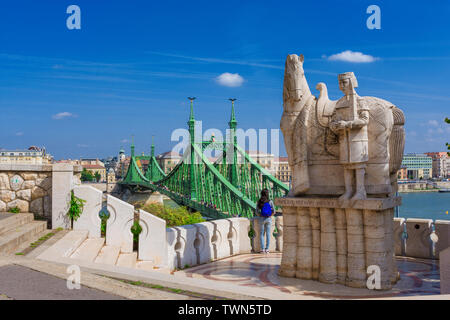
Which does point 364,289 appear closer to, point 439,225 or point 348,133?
point 348,133

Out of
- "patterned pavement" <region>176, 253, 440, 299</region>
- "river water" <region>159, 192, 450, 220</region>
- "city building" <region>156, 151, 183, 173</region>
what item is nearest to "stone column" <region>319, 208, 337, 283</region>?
"patterned pavement" <region>176, 253, 440, 299</region>

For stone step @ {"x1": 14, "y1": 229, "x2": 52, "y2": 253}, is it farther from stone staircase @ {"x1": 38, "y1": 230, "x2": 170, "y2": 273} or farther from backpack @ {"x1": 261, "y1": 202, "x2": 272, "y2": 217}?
backpack @ {"x1": 261, "y1": 202, "x2": 272, "y2": 217}

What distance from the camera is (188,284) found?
3.21 metres

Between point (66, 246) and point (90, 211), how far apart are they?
3.52 feet

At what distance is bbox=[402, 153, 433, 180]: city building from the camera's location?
3955 inches

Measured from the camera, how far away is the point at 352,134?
503 centimetres

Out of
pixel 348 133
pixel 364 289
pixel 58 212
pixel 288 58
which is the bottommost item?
pixel 364 289

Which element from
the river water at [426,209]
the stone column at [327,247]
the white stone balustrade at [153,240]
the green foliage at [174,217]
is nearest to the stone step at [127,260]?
the white stone balustrade at [153,240]

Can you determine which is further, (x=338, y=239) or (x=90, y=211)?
(x=90, y=211)

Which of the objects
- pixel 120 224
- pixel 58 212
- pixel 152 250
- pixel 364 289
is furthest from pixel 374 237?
pixel 58 212

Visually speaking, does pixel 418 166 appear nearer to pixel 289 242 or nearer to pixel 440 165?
pixel 440 165

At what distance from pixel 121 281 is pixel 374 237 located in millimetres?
3134

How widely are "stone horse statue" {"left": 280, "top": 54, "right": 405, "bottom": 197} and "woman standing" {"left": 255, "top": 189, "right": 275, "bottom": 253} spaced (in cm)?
121

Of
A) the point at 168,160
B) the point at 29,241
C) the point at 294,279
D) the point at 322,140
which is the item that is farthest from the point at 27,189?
the point at 168,160
